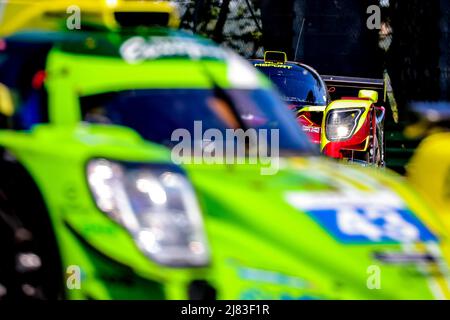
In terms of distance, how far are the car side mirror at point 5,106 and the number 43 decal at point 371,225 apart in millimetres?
1494

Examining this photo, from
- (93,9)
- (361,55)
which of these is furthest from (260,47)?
(93,9)

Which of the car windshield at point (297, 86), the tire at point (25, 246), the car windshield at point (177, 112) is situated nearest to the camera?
the tire at point (25, 246)

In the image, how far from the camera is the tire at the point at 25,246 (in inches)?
173

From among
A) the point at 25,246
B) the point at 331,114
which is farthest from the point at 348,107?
the point at 25,246

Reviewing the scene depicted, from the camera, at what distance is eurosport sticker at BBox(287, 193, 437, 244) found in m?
4.25

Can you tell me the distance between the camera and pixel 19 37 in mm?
5336

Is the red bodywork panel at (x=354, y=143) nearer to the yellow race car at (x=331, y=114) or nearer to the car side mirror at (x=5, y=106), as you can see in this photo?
the yellow race car at (x=331, y=114)

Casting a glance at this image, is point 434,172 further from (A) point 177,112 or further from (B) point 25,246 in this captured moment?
(B) point 25,246

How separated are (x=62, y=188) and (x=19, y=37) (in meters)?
1.27

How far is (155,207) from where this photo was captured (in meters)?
4.25

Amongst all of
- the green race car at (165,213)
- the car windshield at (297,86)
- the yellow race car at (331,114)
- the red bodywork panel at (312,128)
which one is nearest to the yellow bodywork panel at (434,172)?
the green race car at (165,213)

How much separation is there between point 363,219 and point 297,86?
9.79 meters

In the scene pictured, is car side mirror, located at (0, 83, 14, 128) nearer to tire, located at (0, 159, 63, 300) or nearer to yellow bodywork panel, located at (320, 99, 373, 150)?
tire, located at (0, 159, 63, 300)

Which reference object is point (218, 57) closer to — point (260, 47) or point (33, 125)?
point (33, 125)
